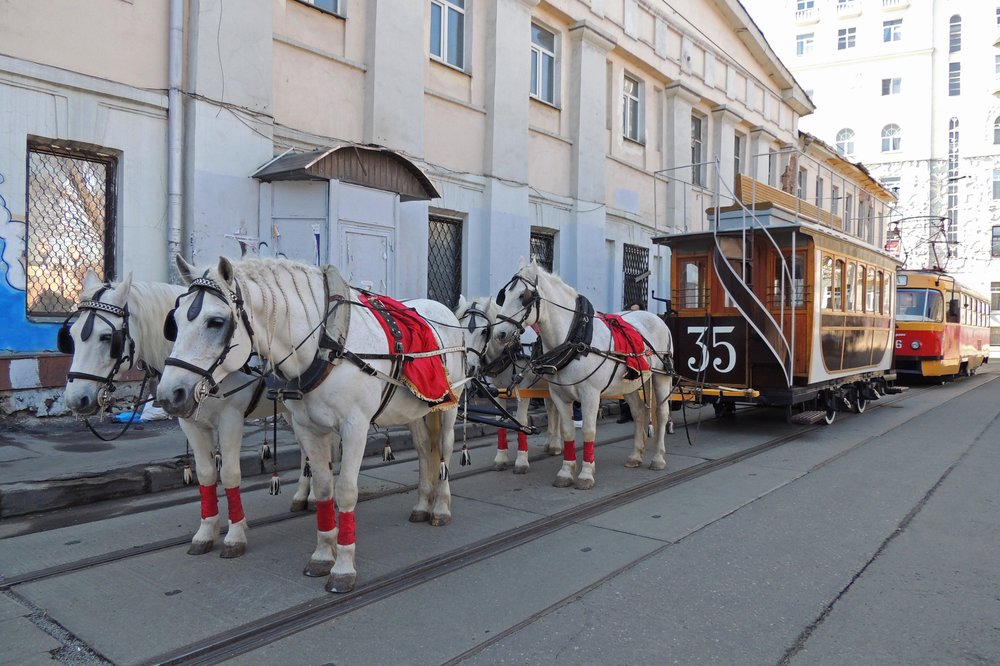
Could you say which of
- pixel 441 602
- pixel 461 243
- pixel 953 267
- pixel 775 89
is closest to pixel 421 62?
pixel 461 243

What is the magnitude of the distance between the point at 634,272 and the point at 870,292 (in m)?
6.75

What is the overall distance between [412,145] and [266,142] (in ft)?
9.19

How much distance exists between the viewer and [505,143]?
14.0 m

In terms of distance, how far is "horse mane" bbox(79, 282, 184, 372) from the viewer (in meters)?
4.52

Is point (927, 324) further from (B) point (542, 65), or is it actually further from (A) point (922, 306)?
(B) point (542, 65)

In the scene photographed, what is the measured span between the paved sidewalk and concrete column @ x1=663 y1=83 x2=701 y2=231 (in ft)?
41.2

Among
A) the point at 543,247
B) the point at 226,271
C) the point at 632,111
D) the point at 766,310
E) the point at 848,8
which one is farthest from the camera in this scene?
the point at 848,8

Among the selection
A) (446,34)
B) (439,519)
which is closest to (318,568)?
(439,519)

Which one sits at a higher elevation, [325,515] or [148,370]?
[148,370]

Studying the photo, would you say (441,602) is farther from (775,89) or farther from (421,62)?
(775,89)

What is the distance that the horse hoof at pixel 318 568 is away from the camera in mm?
4383

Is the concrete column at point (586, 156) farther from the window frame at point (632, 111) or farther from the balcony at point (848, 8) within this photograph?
the balcony at point (848, 8)

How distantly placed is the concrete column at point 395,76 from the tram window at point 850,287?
7.43 m

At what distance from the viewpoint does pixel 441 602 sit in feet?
13.3
